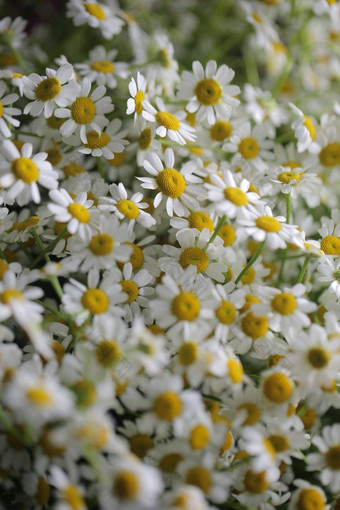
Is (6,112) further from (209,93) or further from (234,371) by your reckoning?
(234,371)

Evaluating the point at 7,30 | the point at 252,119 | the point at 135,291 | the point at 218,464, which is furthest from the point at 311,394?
the point at 7,30

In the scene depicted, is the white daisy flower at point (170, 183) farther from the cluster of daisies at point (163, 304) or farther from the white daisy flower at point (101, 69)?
the white daisy flower at point (101, 69)

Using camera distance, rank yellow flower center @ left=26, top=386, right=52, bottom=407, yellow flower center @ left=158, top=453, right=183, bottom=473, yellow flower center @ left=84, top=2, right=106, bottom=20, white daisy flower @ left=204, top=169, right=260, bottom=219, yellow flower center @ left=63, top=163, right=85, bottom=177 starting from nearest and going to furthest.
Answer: yellow flower center @ left=26, top=386, right=52, bottom=407 < yellow flower center @ left=158, top=453, right=183, bottom=473 < white daisy flower @ left=204, top=169, right=260, bottom=219 < yellow flower center @ left=63, top=163, right=85, bottom=177 < yellow flower center @ left=84, top=2, right=106, bottom=20

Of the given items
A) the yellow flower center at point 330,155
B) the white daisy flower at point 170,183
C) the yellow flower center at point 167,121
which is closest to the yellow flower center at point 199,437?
the white daisy flower at point 170,183

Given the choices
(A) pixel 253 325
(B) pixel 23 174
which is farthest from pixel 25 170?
(A) pixel 253 325

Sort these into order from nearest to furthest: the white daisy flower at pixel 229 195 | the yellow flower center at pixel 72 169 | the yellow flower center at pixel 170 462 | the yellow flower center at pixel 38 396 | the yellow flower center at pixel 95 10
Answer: the yellow flower center at pixel 38 396, the yellow flower center at pixel 170 462, the white daisy flower at pixel 229 195, the yellow flower center at pixel 72 169, the yellow flower center at pixel 95 10

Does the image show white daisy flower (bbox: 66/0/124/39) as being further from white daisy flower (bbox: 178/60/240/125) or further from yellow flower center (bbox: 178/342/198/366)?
yellow flower center (bbox: 178/342/198/366)

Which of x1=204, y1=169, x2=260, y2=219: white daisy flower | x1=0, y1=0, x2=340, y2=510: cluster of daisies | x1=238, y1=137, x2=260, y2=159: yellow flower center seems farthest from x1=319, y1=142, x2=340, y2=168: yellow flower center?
x1=204, y1=169, x2=260, y2=219: white daisy flower
